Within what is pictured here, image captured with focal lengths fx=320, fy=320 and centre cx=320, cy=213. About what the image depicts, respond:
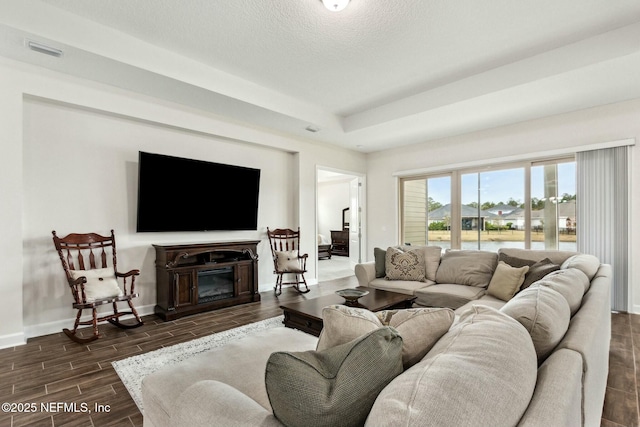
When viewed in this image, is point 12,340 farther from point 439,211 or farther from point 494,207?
point 494,207

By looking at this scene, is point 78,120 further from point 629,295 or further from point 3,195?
point 629,295

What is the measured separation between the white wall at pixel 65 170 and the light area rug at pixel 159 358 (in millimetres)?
1392

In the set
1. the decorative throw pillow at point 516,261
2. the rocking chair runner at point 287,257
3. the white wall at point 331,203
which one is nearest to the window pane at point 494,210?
the decorative throw pillow at point 516,261

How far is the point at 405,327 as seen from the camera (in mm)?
1132

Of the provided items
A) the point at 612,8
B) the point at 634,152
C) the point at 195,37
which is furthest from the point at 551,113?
the point at 195,37

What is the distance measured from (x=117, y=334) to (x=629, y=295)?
6065 mm

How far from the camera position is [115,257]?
12.2 feet

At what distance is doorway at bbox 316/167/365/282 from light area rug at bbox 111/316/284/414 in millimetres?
4220

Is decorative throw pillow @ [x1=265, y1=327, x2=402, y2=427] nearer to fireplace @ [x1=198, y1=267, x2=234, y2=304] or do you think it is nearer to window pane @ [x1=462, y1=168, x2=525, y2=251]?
fireplace @ [x1=198, y1=267, x2=234, y2=304]

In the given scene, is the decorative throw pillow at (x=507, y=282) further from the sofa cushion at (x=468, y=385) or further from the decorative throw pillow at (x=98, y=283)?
the decorative throw pillow at (x=98, y=283)

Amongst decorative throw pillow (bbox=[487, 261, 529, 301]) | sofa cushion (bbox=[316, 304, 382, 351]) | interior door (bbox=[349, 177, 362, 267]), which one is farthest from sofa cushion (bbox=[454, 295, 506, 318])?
interior door (bbox=[349, 177, 362, 267])

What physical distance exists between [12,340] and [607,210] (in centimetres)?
689

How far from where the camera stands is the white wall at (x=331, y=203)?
1117 centimetres

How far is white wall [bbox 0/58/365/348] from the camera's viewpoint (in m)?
3.10
